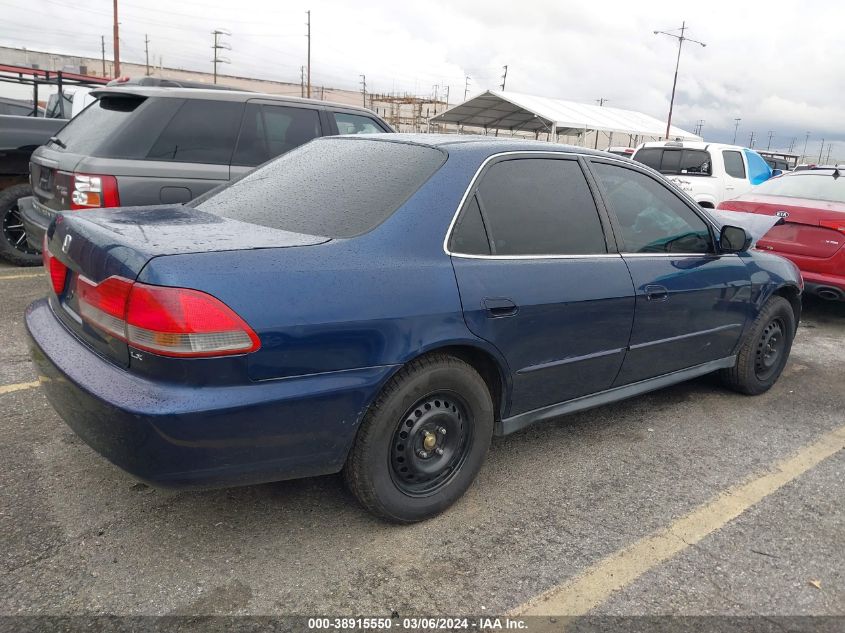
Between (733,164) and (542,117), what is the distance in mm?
13270

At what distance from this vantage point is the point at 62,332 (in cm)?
257

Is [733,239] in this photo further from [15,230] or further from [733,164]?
[733,164]

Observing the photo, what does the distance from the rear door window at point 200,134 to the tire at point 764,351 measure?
4.17m

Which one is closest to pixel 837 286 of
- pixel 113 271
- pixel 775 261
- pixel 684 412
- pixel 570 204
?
pixel 775 261

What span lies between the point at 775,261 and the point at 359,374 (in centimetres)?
330

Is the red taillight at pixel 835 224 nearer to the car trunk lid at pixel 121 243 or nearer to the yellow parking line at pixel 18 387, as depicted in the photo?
the car trunk lid at pixel 121 243

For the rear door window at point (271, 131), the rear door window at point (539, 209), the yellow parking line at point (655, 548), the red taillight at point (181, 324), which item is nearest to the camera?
the red taillight at point (181, 324)

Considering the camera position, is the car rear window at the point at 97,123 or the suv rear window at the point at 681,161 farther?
the suv rear window at the point at 681,161

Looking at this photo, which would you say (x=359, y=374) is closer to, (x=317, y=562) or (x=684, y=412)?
(x=317, y=562)

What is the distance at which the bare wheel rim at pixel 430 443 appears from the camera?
2584mm

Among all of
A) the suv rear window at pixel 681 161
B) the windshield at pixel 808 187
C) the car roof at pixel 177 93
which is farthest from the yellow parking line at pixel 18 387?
the suv rear window at pixel 681 161

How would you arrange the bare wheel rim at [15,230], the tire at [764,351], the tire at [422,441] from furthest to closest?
the bare wheel rim at [15,230] → the tire at [764,351] → the tire at [422,441]

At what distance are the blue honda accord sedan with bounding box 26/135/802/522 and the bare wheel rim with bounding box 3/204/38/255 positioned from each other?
14.5 feet

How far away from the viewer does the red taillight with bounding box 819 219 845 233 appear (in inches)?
239
